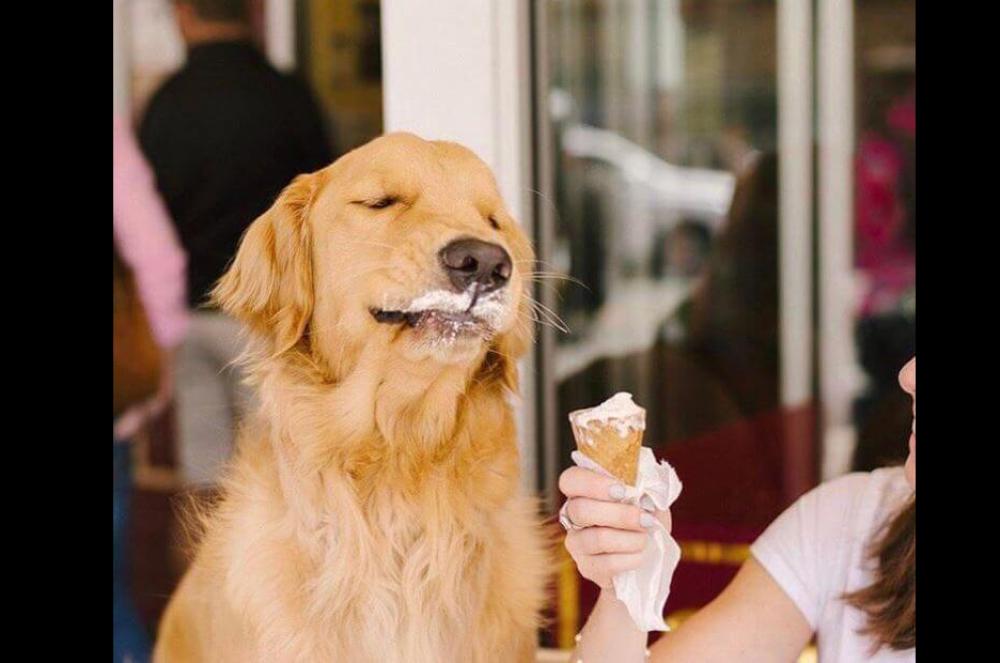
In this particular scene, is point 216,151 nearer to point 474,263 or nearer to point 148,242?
point 148,242

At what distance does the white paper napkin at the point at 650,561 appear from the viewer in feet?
3.79

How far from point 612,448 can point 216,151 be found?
2.54 ft

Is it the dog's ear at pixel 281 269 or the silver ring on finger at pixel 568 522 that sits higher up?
the dog's ear at pixel 281 269

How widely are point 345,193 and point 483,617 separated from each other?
0.50 metres

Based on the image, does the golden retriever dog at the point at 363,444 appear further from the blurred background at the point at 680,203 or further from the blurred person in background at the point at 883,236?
the blurred person in background at the point at 883,236

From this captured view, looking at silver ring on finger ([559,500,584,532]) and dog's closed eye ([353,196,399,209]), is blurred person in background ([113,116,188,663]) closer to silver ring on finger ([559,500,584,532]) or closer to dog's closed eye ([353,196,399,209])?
dog's closed eye ([353,196,399,209])

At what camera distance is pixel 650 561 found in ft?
3.84

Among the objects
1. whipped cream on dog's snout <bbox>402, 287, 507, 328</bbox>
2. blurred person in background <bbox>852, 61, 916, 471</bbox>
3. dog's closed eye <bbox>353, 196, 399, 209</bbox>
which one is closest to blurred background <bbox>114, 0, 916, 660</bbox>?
blurred person in background <bbox>852, 61, 916, 471</bbox>

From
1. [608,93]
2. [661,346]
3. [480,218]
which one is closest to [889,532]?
[480,218]

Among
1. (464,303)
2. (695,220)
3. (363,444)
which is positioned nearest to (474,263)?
(464,303)

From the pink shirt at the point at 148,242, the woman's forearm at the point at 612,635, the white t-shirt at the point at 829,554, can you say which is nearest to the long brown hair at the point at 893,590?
the white t-shirt at the point at 829,554

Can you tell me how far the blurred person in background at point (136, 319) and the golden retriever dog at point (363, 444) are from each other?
1.26 feet
